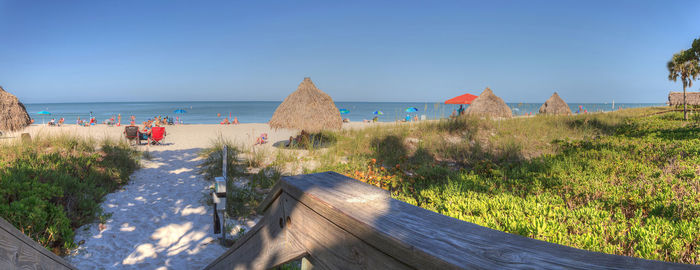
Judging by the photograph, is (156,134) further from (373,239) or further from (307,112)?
(373,239)

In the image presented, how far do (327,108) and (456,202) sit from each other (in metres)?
9.55

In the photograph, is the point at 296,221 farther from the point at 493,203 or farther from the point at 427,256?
the point at 493,203

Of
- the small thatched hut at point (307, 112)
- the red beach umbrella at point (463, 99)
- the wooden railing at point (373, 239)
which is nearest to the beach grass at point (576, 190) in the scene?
the wooden railing at point (373, 239)

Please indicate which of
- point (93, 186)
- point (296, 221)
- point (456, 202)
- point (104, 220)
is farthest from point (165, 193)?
point (296, 221)

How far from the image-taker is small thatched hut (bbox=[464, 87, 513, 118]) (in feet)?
75.4

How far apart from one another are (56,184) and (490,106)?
23.5m

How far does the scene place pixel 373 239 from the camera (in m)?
Answer: 0.68

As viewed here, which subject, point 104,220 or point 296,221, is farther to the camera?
point 104,220

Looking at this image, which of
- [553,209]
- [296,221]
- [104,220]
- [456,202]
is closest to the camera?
[296,221]

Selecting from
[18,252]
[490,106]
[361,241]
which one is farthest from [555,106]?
[18,252]

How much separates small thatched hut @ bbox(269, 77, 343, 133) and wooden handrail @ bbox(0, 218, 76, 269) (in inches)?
456

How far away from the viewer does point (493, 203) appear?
3.66 meters

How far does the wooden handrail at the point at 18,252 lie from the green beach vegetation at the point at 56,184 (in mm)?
4242

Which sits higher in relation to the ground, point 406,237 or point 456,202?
point 406,237
